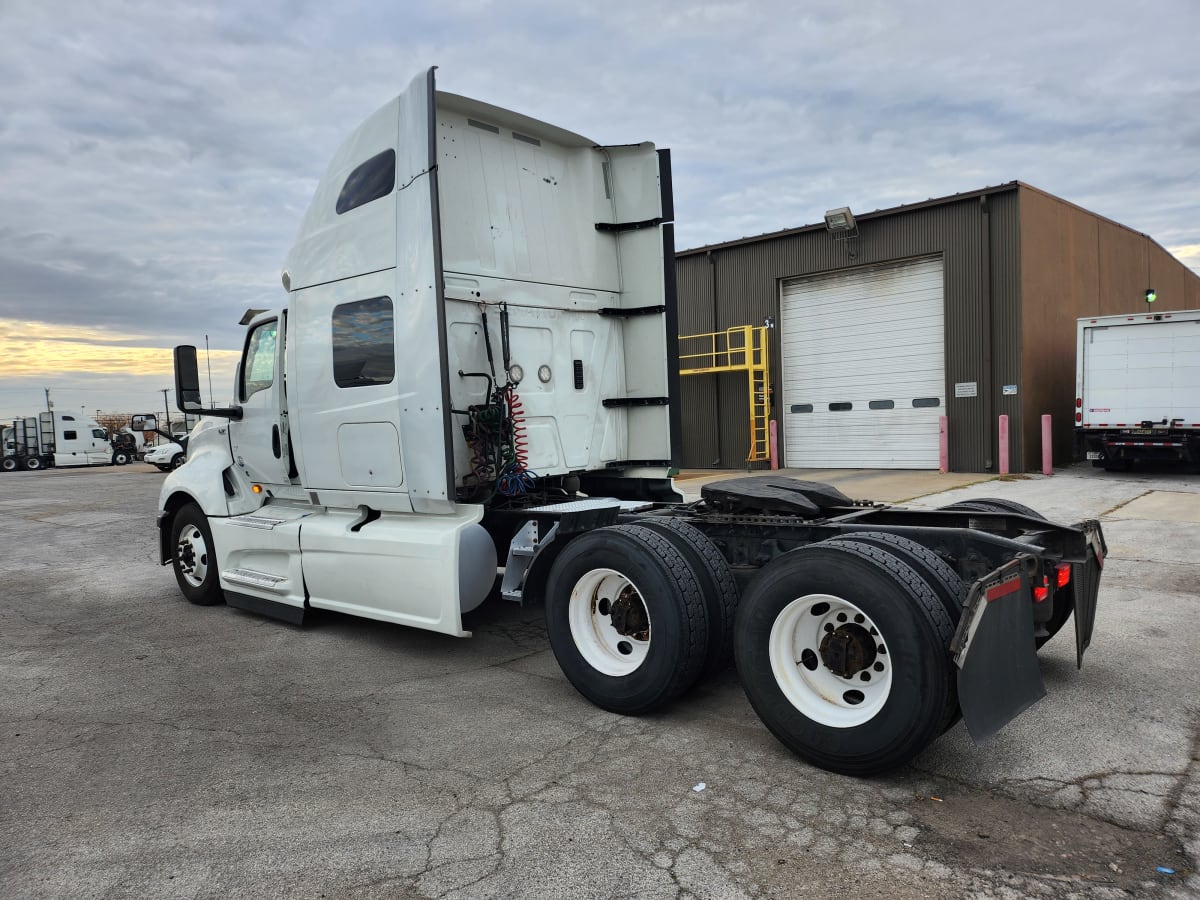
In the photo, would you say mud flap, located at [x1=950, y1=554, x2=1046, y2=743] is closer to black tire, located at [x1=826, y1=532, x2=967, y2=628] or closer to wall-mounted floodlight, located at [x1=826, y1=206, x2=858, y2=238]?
black tire, located at [x1=826, y1=532, x2=967, y2=628]

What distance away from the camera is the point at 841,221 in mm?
17125

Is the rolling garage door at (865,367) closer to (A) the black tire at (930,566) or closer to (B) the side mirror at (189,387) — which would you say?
(B) the side mirror at (189,387)

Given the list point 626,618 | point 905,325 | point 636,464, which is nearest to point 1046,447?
point 905,325

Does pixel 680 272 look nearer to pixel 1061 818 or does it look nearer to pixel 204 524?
pixel 204 524

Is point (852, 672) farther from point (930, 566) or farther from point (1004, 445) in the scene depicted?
point (1004, 445)

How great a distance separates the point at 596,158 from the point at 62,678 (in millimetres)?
5062

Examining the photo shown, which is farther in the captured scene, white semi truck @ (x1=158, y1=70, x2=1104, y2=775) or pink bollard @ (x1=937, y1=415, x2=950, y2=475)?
pink bollard @ (x1=937, y1=415, x2=950, y2=475)

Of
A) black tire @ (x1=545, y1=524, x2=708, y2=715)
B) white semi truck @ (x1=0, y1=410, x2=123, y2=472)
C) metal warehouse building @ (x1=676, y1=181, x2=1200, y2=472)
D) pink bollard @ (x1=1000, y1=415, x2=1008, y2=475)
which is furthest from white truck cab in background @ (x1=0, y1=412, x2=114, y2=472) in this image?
black tire @ (x1=545, y1=524, x2=708, y2=715)

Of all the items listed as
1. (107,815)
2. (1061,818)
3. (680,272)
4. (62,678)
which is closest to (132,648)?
(62,678)

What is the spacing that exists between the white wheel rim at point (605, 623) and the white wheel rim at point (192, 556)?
4190mm

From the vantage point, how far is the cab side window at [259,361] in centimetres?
660

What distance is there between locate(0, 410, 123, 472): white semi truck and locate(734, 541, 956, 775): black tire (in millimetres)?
41366

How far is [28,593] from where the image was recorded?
8141 millimetres

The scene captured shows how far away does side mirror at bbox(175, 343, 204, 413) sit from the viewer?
257 inches
